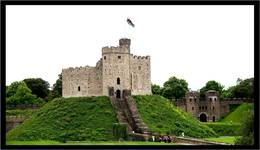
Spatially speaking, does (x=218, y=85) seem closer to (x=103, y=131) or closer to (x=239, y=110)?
(x=239, y=110)

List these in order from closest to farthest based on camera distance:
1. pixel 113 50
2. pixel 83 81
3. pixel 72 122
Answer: pixel 72 122 < pixel 113 50 < pixel 83 81

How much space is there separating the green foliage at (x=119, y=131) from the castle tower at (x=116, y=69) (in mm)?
6274

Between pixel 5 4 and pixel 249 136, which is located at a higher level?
pixel 5 4

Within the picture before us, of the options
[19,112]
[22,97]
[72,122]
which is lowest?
[72,122]

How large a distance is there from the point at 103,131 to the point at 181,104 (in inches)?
1200

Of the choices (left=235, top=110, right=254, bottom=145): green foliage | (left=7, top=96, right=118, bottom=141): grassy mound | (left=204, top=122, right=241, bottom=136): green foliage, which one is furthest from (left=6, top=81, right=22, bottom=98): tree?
(left=235, top=110, right=254, bottom=145): green foliage

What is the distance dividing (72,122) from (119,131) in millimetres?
3857

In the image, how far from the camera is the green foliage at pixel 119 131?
4009 cm

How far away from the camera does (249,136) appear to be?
2386 centimetres

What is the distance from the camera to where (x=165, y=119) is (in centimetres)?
4453

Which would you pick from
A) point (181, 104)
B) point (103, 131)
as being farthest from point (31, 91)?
point (103, 131)

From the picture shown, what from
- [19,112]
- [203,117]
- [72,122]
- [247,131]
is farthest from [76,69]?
[203,117]

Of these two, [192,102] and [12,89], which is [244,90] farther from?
[12,89]

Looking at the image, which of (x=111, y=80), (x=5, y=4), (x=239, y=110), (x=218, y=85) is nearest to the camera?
(x=5, y=4)
